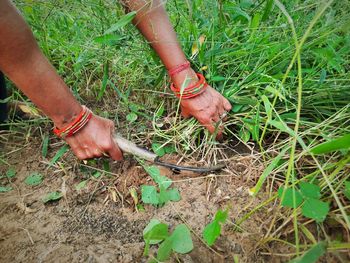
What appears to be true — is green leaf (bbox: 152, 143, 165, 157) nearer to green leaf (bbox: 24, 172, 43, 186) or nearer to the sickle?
the sickle

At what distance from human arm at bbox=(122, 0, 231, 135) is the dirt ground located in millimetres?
172

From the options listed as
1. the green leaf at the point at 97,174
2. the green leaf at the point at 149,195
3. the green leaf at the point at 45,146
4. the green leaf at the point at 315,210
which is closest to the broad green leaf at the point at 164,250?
the green leaf at the point at 149,195

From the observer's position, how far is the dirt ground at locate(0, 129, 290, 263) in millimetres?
787

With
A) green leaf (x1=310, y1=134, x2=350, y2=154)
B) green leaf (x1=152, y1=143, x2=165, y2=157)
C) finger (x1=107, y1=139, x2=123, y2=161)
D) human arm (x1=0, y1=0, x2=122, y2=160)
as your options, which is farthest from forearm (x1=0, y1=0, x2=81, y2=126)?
green leaf (x1=310, y1=134, x2=350, y2=154)

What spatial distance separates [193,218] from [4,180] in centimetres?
67

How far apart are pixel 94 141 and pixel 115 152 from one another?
0.08 metres

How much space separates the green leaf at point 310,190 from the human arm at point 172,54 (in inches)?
14.5

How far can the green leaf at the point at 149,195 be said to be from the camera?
0.89 m

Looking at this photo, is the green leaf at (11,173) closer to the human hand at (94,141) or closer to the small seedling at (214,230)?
the human hand at (94,141)

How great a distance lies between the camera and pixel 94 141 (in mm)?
966

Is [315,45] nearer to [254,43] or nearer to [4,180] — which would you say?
[254,43]

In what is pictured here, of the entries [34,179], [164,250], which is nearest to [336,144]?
[164,250]

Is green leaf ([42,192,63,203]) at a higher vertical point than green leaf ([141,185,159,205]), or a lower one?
higher

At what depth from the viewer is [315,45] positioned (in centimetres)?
107
